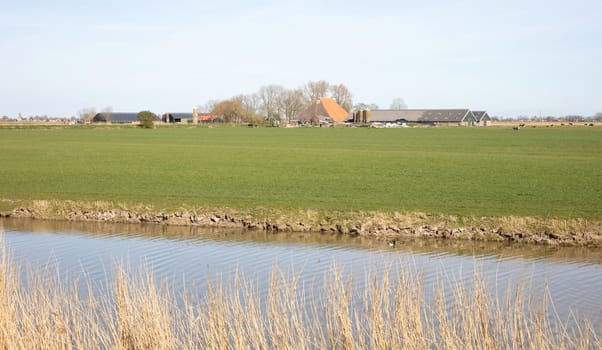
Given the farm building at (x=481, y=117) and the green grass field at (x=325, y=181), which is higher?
the farm building at (x=481, y=117)

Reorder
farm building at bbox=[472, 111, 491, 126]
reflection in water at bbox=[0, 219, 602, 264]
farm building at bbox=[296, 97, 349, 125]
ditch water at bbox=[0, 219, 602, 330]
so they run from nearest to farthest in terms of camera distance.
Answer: ditch water at bbox=[0, 219, 602, 330] → reflection in water at bbox=[0, 219, 602, 264] → farm building at bbox=[296, 97, 349, 125] → farm building at bbox=[472, 111, 491, 126]

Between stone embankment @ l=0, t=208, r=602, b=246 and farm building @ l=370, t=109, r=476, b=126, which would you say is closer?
stone embankment @ l=0, t=208, r=602, b=246

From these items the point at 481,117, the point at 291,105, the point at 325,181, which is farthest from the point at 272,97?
the point at 325,181

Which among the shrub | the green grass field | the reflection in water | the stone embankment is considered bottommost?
the reflection in water

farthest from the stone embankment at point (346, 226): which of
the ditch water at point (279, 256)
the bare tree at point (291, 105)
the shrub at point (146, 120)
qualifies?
the bare tree at point (291, 105)

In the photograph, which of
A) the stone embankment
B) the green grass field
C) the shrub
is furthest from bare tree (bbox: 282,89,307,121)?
the stone embankment

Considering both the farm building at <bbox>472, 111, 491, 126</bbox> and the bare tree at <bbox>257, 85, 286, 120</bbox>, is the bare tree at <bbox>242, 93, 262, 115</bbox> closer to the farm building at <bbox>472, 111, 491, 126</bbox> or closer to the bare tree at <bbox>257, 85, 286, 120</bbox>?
the bare tree at <bbox>257, 85, 286, 120</bbox>

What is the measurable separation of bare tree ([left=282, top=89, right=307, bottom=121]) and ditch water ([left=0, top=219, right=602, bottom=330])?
166962 millimetres

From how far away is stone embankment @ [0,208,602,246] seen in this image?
67.2 feet

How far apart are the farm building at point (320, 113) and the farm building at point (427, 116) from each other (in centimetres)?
1186

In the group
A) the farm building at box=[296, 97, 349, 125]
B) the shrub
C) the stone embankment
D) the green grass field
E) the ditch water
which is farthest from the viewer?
the farm building at box=[296, 97, 349, 125]

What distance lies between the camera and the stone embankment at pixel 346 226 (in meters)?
20.5

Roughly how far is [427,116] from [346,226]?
162 m

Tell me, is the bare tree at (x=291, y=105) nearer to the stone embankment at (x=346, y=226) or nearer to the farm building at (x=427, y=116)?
the farm building at (x=427, y=116)
